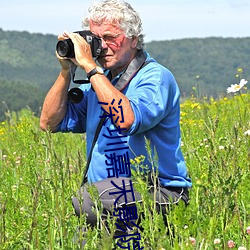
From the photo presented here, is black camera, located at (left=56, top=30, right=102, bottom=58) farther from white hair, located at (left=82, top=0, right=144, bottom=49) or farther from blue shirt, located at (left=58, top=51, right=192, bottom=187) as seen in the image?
blue shirt, located at (left=58, top=51, right=192, bottom=187)

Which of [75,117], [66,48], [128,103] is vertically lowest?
[75,117]

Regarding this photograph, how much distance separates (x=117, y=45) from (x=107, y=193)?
0.73 metres

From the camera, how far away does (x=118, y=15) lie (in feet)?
10.9

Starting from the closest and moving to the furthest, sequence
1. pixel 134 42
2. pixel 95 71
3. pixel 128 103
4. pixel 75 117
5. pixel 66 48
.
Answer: pixel 128 103 < pixel 95 71 < pixel 66 48 < pixel 134 42 < pixel 75 117

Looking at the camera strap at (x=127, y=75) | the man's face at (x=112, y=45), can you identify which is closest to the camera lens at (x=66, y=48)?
the man's face at (x=112, y=45)

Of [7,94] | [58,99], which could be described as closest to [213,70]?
[7,94]

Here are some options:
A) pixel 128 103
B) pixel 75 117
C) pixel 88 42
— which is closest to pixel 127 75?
pixel 88 42

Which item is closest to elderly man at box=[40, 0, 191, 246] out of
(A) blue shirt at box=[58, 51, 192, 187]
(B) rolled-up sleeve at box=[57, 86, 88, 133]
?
(A) blue shirt at box=[58, 51, 192, 187]

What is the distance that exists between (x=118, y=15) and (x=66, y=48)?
0.30m

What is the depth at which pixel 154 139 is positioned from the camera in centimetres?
329

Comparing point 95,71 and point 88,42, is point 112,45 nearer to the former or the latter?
point 88,42

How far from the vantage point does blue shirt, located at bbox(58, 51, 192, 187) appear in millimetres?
3098

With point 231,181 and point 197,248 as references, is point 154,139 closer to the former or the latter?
point 231,181

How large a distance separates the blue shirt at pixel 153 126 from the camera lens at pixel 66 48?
292 millimetres
